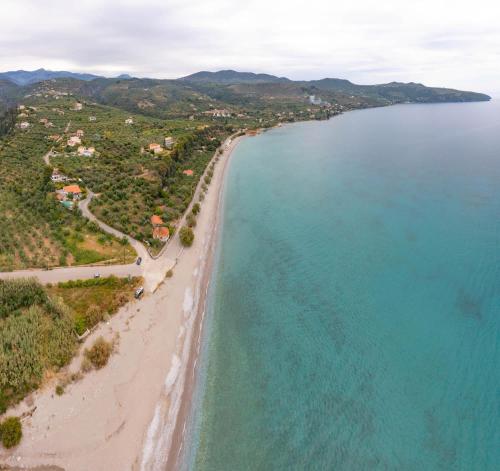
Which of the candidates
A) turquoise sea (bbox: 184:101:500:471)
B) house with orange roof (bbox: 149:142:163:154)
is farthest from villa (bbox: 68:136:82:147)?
turquoise sea (bbox: 184:101:500:471)

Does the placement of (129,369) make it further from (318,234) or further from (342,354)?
(318,234)

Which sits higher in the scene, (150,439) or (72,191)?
(72,191)

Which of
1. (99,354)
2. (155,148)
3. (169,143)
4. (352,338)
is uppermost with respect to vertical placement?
(169,143)

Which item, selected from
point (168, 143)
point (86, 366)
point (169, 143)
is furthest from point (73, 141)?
point (86, 366)

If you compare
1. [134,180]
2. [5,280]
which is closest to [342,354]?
[5,280]

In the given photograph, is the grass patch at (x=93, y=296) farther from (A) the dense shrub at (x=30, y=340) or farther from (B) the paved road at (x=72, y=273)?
(A) the dense shrub at (x=30, y=340)

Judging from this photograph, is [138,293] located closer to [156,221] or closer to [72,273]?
[72,273]
